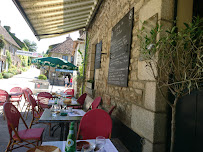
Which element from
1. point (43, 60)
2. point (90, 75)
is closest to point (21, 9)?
point (43, 60)

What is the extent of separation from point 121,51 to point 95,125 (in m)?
1.44

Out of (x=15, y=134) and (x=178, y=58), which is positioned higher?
(x=178, y=58)

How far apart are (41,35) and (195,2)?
6.57 m

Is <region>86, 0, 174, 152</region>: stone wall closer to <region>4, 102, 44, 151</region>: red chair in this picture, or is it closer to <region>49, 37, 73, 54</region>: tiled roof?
<region>4, 102, 44, 151</region>: red chair

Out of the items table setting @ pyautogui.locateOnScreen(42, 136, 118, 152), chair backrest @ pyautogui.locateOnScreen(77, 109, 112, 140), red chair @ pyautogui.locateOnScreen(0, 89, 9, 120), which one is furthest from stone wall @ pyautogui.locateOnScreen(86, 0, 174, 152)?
red chair @ pyautogui.locateOnScreen(0, 89, 9, 120)

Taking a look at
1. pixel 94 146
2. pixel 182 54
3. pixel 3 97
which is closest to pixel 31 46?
pixel 3 97

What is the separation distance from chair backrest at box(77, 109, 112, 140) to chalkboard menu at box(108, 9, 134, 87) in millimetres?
706

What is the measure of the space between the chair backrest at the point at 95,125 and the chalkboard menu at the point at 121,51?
71 centimetres

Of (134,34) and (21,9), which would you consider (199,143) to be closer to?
(134,34)

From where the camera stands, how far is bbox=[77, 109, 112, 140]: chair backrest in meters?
1.94

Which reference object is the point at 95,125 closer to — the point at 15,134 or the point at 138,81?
the point at 138,81

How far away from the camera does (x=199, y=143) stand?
1.37 meters

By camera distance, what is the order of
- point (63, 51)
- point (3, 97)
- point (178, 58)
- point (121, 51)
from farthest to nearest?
1. point (63, 51)
2. point (3, 97)
3. point (121, 51)
4. point (178, 58)

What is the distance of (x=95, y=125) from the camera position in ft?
6.54
